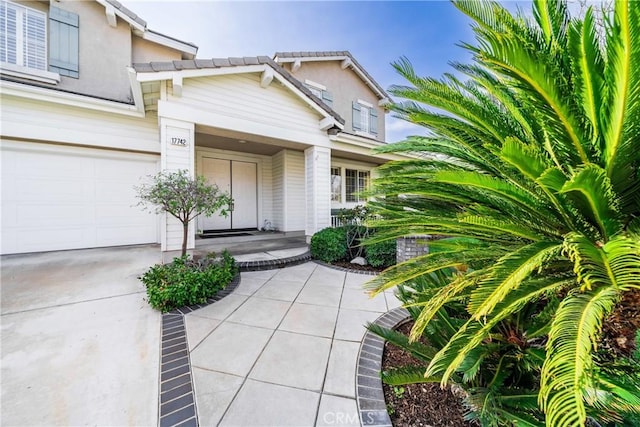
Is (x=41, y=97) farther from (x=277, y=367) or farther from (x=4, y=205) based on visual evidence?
(x=277, y=367)

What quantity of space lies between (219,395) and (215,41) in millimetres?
10053

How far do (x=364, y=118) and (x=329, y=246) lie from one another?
8.25 meters

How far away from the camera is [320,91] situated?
32.4 feet

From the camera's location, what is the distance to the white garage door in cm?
534

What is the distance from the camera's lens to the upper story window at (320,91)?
958 cm

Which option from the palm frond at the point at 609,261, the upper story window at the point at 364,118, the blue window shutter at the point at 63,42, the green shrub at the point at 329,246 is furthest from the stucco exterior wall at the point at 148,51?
the palm frond at the point at 609,261

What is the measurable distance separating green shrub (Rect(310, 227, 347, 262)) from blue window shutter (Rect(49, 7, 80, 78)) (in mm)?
7520

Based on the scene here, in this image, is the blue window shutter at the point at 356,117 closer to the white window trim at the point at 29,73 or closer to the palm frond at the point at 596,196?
the white window trim at the point at 29,73

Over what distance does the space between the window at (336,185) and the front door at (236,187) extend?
9.75 feet

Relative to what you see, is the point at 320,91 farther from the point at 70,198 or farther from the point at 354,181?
the point at 70,198

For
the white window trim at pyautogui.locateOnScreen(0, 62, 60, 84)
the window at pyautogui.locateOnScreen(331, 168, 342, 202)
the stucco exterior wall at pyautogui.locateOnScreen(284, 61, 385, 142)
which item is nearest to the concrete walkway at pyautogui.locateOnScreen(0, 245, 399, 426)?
the white window trim at pyautogui.locateOnScreen(0, 62, 60, 84)

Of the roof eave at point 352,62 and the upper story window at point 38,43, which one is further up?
the roof eave at point 352,62

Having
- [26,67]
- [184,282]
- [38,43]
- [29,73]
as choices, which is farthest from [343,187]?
[38,43]

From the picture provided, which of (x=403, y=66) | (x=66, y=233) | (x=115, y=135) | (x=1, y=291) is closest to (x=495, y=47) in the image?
(x=403, y=66)
